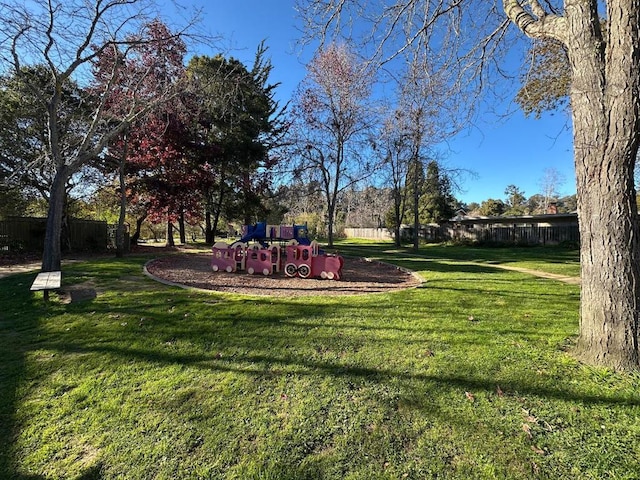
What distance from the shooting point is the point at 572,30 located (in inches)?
125

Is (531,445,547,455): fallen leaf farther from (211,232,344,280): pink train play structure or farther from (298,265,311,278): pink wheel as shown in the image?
(298,265,311,278): pink wheel

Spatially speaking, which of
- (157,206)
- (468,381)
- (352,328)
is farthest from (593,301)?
(157,206)

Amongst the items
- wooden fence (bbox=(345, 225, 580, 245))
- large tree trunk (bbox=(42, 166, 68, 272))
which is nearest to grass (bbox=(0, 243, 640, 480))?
large tree trunk (bbox=(42, 166, 68, 272))

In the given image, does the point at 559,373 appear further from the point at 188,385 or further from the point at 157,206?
the point at 157,206

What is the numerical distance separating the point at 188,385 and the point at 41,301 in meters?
4.51

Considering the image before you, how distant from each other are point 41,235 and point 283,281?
13.5 metres

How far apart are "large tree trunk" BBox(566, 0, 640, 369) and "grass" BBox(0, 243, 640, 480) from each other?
1.29ft

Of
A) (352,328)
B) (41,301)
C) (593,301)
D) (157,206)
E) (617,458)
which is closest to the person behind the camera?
(617,458)

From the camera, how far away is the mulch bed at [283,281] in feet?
21.1

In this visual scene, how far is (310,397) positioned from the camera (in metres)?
2.82

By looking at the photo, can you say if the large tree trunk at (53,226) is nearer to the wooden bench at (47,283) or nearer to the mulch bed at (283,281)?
the wooden bench at (47,283)

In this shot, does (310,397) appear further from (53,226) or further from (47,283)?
(53,226)

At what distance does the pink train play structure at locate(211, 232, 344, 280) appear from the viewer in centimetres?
789

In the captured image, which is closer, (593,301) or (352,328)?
(593,301)
